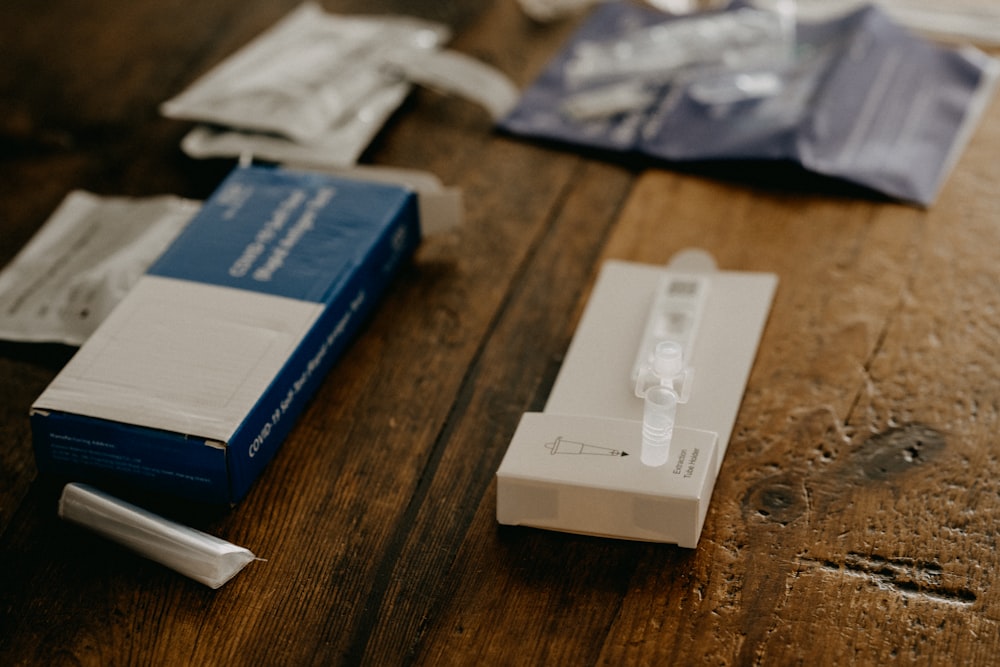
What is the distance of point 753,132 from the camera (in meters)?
0.92

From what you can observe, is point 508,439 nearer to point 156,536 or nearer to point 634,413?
point 634,413

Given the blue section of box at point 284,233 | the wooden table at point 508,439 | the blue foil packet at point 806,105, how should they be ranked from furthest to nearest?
the blue foil packet at point 806,105 < the blue section of box at point 284,233 < the wooden table at point 508,439

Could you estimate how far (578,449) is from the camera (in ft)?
1.92

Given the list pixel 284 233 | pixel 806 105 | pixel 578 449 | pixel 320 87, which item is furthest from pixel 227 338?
pixel 806 105

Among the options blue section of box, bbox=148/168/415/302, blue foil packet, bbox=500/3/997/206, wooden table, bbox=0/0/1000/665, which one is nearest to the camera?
wooden table, bbox=0/0/1000/665

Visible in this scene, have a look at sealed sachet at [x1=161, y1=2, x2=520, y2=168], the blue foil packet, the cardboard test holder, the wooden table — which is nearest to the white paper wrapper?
the wooden table

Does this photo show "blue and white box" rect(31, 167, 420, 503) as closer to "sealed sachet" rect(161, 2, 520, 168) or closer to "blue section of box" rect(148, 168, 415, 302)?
"blue section of box" rect(148, 168, 415, 302)

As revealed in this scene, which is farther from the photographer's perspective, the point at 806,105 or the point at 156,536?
the point at 806,105

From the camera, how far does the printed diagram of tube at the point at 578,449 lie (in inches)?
22.9

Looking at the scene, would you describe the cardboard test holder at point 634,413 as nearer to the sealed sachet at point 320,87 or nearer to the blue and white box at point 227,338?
the blue and white box at point 227,338

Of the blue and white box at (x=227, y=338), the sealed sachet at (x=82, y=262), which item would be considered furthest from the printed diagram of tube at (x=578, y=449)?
the sealed sachet at (x=82, y=262)

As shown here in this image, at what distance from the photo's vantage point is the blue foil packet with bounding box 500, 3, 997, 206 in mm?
896

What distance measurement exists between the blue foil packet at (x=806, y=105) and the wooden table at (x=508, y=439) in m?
0.02

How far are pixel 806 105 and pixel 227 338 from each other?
0.56 m
